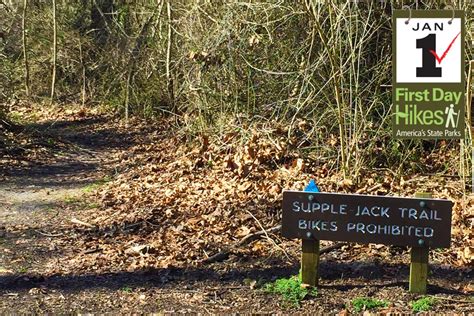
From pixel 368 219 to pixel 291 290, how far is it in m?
0.80

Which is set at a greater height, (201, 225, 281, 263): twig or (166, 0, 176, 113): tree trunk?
(166, 0, 176, 113): tree trunk

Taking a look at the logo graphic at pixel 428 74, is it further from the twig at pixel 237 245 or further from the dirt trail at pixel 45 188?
the dirt trail at pixel 45 188

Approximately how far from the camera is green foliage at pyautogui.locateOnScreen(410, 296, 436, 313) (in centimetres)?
478

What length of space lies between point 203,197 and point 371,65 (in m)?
2.75

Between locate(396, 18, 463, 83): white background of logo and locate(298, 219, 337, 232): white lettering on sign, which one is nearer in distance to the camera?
locate(298, 219, 337, 232): white lettering on sign

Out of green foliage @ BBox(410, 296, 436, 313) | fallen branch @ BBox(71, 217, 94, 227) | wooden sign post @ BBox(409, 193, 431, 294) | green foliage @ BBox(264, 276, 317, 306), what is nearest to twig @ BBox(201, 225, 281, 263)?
green foliage @ BBox(264, 276, 317, 306)

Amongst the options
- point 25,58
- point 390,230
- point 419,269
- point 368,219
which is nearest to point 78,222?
point 368,219

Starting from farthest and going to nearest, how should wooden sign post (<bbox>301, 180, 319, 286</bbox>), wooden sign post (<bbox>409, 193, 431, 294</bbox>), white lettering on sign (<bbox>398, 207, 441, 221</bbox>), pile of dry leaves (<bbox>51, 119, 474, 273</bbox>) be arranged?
pile of dry leaves (<bbox>51, 119, 474, 273</bbox>)
wooden sign post (<bbox>301, 180, 319, 286</bbox>)
wooden sign post (<bbox>409, 193, 431, 294</bbox>)
white lettering on sign (<bbox>398, 207, 441, 221</bbox>)

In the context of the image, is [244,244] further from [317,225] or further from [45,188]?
[45,188]

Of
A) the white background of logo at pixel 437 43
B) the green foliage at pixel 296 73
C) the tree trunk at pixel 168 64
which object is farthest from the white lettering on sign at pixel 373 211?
the tree trunk at pixel 168 64

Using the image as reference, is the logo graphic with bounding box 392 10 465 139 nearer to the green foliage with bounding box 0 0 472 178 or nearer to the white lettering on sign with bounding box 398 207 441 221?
the white lettering on sign with bounding box 398 207 441 221

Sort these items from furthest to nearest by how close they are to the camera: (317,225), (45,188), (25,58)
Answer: (25,58) → (45,188) → (317,225)

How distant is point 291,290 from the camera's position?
16.9 feet

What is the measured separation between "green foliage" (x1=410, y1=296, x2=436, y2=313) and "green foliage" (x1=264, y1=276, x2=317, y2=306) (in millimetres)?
729
